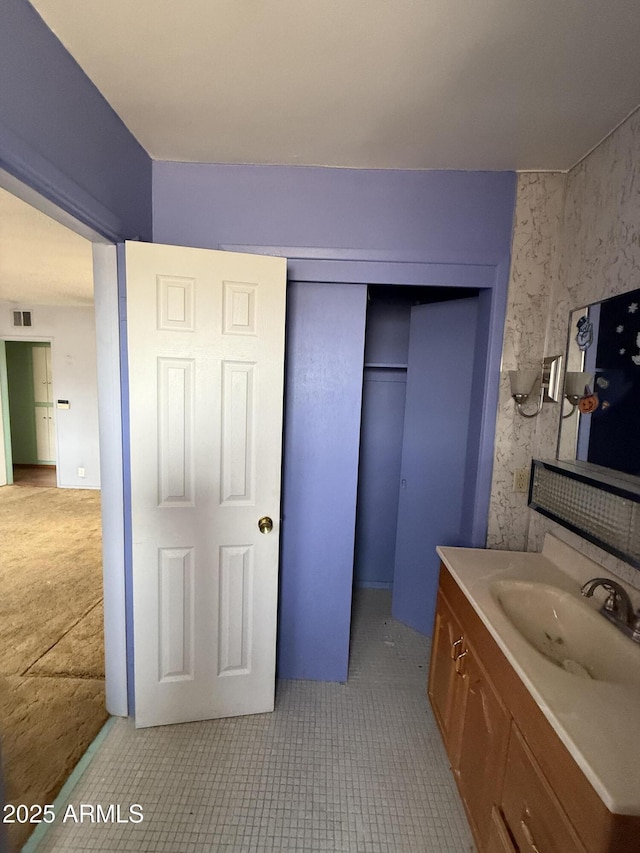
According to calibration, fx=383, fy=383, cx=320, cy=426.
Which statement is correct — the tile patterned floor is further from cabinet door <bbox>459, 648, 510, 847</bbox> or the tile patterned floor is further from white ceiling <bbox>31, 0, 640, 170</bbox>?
white ceiling <bbox>31, 0, 640, 170</bbox>

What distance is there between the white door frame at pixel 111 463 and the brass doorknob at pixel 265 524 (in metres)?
0.59

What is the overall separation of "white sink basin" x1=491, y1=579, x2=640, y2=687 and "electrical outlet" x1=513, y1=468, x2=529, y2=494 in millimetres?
521

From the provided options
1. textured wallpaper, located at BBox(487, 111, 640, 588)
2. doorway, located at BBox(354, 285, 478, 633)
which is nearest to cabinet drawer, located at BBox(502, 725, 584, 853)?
textured wallpaper, located at BBox(487, 111, 640, 588)

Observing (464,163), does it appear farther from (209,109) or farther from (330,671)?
(330,671)

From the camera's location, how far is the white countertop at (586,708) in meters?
0.69

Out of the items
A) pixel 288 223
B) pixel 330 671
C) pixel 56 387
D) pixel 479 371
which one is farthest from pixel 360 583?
pixel 56 387

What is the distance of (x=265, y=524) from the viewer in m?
1.64

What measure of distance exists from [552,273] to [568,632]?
1445 mm

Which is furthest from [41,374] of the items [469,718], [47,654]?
[469,718]

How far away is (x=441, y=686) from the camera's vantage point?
159 centimetres

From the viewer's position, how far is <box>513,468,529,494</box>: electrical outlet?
1.78m

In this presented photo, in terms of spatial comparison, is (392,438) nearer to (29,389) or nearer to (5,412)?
(5,412)

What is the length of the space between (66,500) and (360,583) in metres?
3.79

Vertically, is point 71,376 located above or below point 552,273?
below
